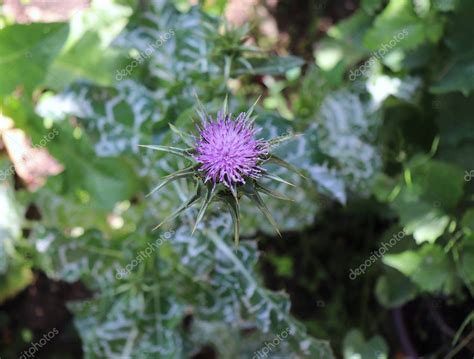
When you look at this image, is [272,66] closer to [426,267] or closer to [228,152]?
[228,152]

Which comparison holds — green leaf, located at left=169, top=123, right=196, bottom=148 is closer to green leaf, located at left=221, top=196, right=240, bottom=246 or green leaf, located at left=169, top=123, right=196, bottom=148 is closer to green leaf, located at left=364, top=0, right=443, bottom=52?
green leaf, located at left=221, top=196, right=240, bottom=246

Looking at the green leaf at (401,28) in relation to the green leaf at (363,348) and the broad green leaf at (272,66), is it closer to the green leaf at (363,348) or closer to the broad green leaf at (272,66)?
the broad green leaf at (272,66)

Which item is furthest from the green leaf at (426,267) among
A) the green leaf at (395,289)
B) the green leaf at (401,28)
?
the green leaf at (401,28)

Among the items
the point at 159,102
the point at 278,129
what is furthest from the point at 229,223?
the point at 159,102

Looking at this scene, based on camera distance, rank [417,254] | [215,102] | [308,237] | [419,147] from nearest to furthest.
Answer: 1. [215,102]
2. [417,254]
3. [419,147]
4. [308,237]

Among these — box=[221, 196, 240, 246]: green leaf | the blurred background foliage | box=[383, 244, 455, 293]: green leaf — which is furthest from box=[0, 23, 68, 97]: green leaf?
box=[383, 244, 455, 293]: green leaf

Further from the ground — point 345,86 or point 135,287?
point 345,86

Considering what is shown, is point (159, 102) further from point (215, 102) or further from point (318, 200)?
point (318, 200)
